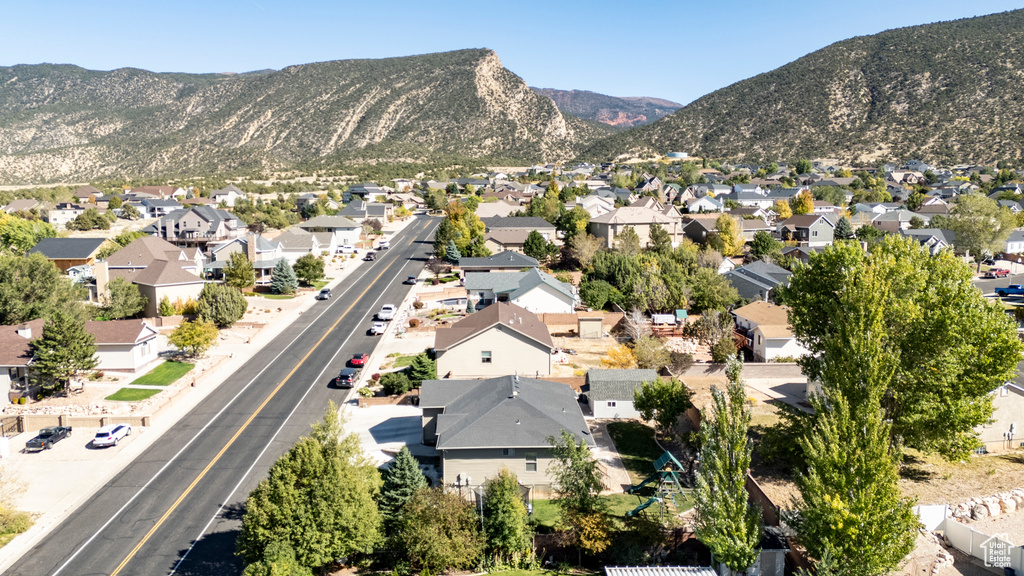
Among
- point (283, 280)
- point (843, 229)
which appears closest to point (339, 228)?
point (283, 280)

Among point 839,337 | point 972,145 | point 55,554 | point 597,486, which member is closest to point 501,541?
point 597,486

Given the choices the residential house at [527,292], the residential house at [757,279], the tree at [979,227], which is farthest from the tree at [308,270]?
the tree at [979,227]

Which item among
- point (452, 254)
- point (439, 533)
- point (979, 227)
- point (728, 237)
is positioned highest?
point (979, 227)

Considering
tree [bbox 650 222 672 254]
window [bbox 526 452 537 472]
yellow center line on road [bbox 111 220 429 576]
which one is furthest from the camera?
tree [bbox 650 222 672 254]

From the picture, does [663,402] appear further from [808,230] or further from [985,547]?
[808,230]

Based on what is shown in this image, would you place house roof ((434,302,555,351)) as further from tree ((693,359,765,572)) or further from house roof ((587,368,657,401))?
tree ((693,359,765,572))

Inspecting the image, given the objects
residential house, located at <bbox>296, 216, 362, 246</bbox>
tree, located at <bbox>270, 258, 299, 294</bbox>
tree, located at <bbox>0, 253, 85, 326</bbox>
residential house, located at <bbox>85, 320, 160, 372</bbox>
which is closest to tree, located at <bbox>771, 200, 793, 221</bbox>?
residential house, located at <bbox>296, 216, 362, 246</bbox>
